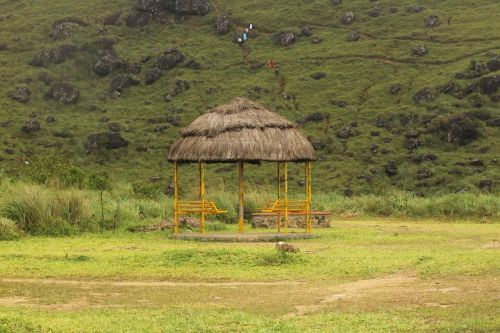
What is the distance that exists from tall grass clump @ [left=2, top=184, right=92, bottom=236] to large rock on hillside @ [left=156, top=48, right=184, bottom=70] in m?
44.6

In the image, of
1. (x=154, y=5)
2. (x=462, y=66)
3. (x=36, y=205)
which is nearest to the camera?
(x=36, y=205)

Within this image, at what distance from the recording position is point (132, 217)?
23078 mm

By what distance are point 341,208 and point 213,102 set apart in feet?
94.6

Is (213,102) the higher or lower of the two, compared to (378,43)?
lower

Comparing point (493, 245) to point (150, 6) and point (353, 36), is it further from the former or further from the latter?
point (150, 6)

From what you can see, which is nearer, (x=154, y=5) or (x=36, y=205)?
(x=36, y=205)

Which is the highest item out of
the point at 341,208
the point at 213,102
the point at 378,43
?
the point at 378,43

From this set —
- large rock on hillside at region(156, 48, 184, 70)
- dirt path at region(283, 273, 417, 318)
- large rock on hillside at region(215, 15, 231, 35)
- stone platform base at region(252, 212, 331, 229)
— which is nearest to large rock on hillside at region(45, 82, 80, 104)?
large rock on hillside at region(156, 48, 184, 70)

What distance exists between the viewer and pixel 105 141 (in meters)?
52.2

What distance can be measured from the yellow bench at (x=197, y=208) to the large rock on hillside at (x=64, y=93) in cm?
4074

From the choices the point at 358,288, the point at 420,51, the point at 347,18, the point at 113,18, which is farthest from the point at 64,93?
the point at 358,288

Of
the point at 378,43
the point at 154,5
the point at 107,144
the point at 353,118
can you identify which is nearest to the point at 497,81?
the point at 353,118

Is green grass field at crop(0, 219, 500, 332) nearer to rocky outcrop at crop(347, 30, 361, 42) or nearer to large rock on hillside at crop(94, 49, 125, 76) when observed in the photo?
large rock on hillside at crop(94, 49, 125, 76)

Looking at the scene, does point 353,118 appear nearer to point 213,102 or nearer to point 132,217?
point 213,102
